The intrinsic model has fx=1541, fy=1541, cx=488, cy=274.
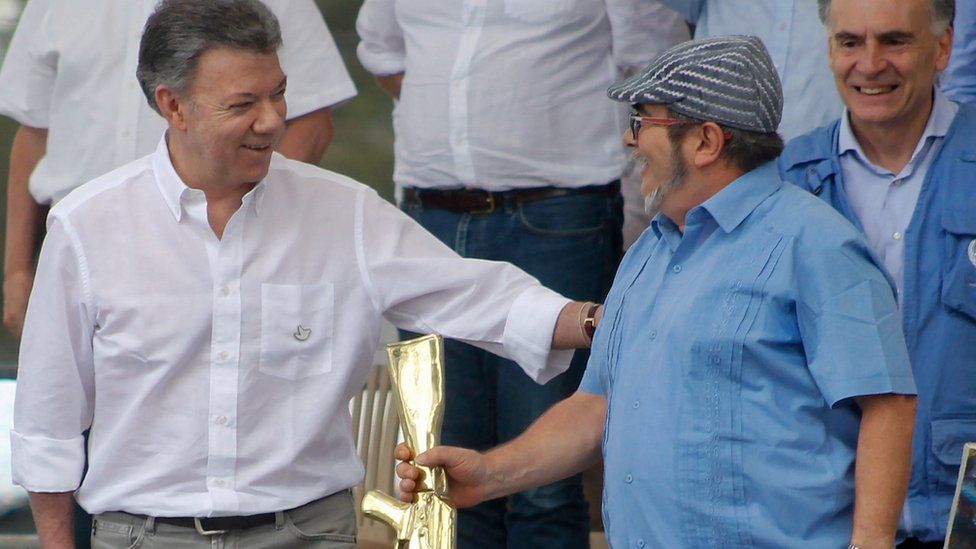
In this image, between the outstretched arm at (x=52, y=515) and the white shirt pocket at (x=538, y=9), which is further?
the white shirt pocket at (x=538, y=9)

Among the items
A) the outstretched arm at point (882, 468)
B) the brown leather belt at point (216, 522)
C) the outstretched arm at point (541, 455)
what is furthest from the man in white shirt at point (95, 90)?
the outstretched arm at point (882, 468)

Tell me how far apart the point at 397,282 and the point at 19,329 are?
1.32 metres

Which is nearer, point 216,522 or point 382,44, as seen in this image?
point 216,522

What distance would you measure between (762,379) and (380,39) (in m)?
2.04

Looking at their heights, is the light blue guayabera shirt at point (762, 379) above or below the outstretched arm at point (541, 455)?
above

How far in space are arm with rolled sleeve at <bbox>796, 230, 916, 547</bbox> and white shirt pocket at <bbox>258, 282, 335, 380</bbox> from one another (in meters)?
0.96

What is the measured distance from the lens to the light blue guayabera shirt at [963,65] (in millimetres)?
3277

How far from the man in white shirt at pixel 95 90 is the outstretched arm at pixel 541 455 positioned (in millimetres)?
1206

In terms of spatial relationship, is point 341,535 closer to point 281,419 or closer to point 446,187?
point 281,419

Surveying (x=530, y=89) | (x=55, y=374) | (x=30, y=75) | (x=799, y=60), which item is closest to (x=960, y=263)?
(x=799, y=60)

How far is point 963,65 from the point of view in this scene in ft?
10.8

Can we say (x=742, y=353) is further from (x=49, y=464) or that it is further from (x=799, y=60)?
(x=49, y=464)

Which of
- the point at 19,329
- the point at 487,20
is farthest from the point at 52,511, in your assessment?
the point at 487,20

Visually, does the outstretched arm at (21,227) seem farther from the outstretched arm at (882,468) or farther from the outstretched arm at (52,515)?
the outstretched arm at (882,468)
